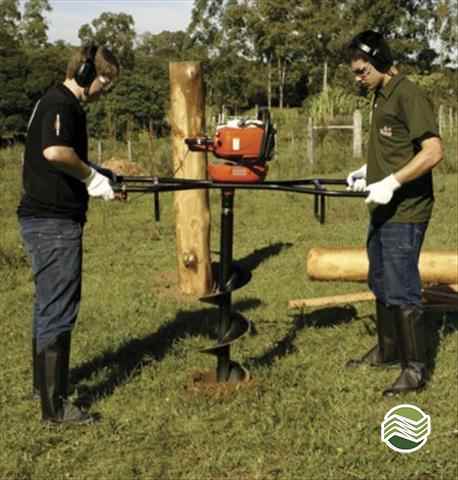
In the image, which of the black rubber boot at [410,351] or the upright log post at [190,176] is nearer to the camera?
the black rubber boot at [410,351]

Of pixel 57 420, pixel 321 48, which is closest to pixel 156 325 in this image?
pixel 57 420

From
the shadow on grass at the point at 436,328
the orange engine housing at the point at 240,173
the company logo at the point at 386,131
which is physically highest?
the company logo at the point at 386,131

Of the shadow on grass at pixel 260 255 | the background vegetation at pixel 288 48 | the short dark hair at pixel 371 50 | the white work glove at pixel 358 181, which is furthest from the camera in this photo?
the background vegetation at pixel 288 48

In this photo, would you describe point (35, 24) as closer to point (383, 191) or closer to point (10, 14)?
point (10, 14)

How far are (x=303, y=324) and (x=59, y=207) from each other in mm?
2644

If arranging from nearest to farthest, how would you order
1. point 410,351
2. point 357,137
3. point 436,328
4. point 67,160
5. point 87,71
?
point 67,160 < point 87,71 < point 410,351 < point 436,328 < point 357,137

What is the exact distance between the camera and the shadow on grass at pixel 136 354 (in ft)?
15.8

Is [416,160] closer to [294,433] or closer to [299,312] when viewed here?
[294,433]

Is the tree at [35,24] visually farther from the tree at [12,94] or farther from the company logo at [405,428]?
the company logo at [405,428]

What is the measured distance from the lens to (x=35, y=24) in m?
64.4

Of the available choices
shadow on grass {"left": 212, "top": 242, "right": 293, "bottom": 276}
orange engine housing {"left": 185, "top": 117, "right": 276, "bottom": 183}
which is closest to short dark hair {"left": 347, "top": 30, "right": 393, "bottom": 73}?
orange engine housing {"left": 185, "top": 117, "right": 276, "bottom": 183}

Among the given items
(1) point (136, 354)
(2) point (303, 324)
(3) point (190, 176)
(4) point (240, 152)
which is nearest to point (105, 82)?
(4) point (240, 152)

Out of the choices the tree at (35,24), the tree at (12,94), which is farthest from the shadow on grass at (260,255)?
the tree at (35,24)

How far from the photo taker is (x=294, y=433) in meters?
4.14
